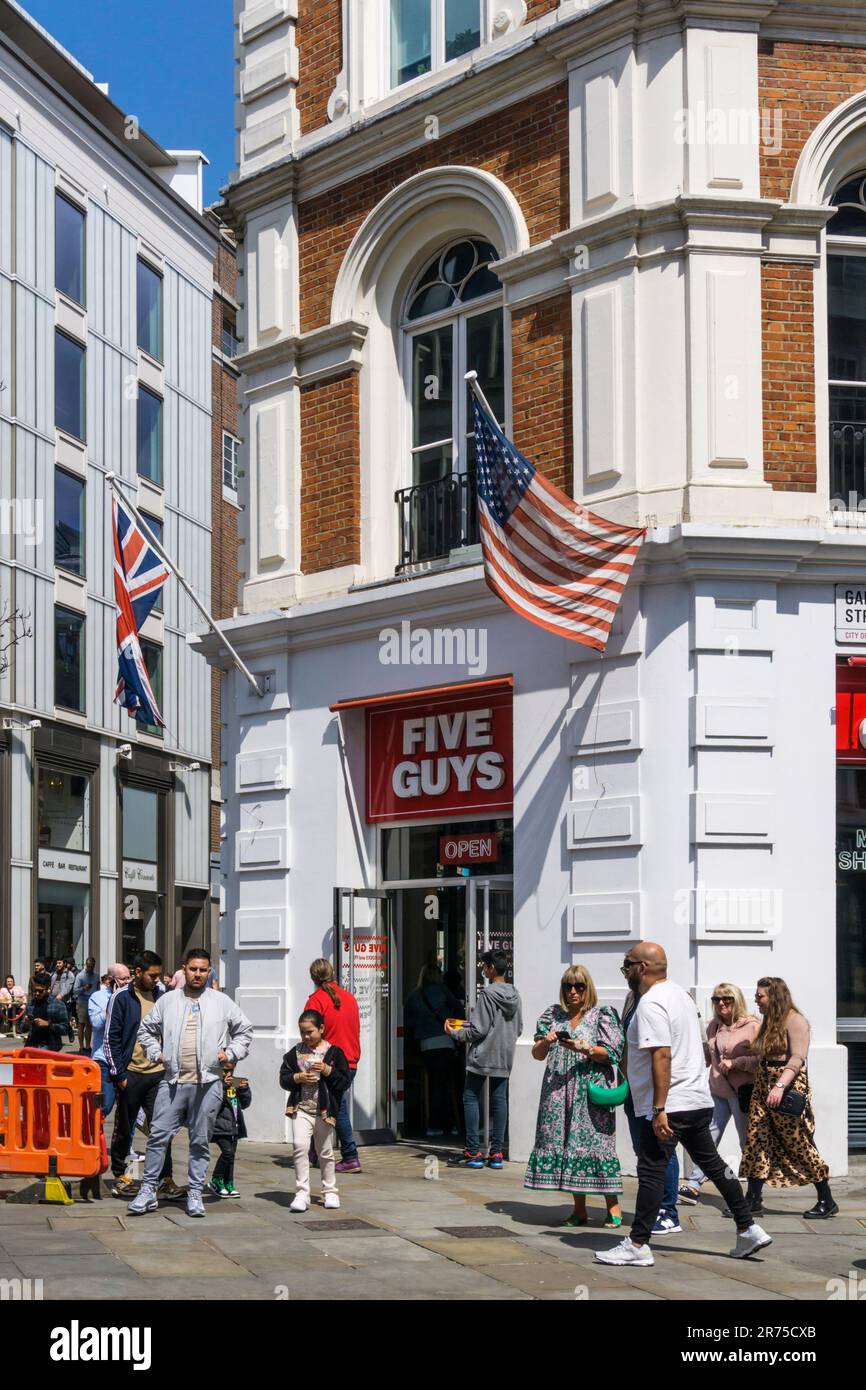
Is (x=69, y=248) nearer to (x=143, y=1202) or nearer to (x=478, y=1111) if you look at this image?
(x=478, y=1111)

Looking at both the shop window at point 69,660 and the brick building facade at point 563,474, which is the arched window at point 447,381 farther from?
the shop window at point 69,660

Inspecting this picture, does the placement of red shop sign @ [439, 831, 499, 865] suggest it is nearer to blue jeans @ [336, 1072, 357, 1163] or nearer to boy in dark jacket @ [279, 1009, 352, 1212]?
blue jeans @ [336, 1072, 357, 1163]

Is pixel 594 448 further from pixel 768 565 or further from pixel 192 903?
pixel 192 903

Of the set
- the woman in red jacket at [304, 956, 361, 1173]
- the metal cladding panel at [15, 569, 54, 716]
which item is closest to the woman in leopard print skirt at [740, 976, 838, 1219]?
the woman in red jacket at [304, 956, 361, 1173]

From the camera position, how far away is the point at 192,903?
45438mm

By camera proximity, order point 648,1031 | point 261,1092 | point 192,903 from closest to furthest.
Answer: point 648,1031
point 261,1092
point 192,903

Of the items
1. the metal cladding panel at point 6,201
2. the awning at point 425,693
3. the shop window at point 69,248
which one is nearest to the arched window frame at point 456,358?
the awning at point 425,693

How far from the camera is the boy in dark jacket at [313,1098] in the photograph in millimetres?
12008

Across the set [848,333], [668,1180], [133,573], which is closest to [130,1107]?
[668,1180]

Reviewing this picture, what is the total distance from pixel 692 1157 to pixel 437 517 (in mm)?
7975

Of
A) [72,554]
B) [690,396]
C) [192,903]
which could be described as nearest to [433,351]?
[690,396]

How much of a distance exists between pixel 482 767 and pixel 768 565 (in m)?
3.31

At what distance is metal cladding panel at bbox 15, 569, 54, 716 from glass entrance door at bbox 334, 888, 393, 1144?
71.4ft

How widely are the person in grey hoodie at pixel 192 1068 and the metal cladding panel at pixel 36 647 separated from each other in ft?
84.2
